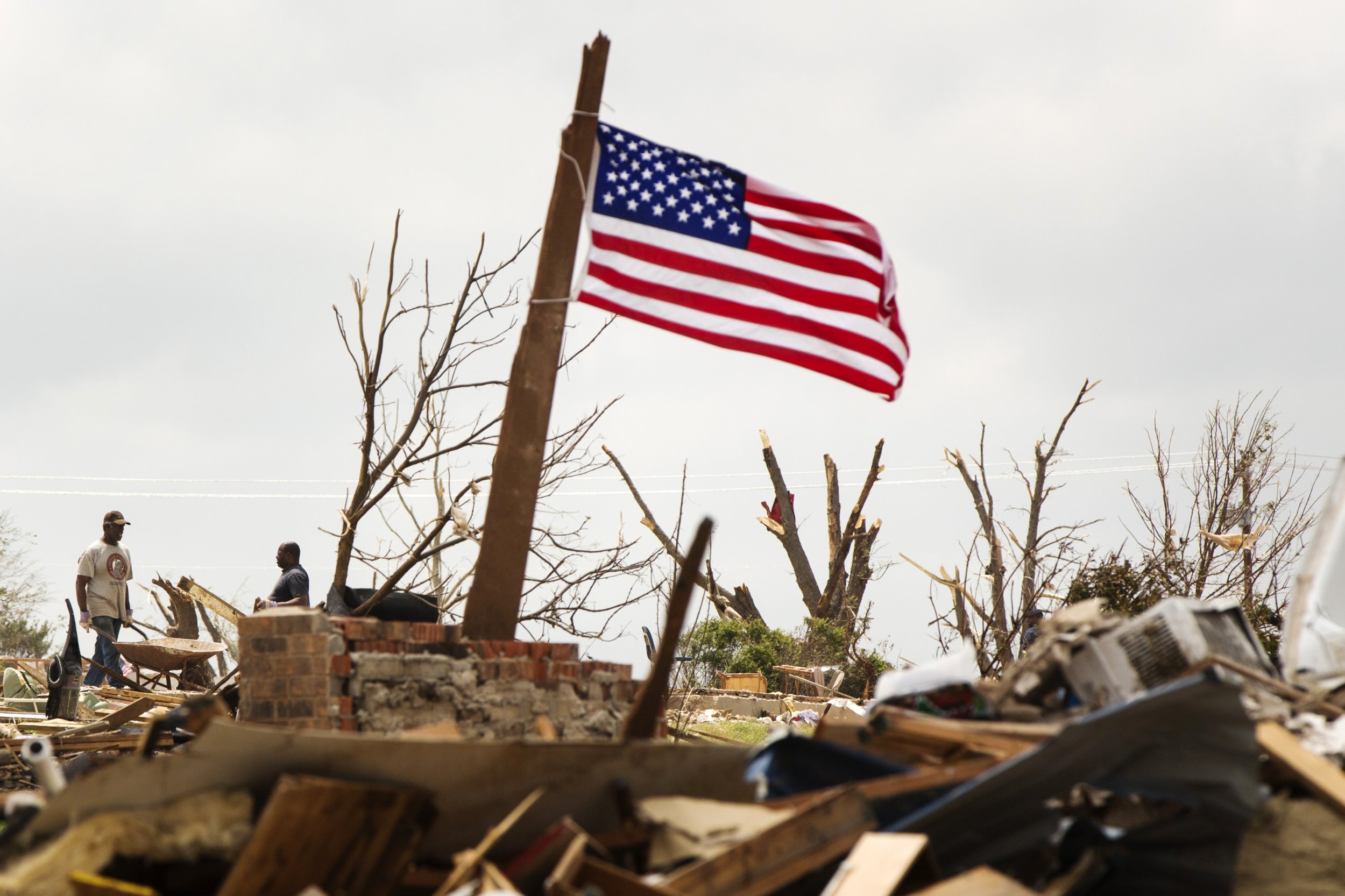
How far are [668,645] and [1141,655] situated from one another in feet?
5.57

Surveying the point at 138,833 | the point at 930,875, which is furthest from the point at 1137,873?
the point at 138,833

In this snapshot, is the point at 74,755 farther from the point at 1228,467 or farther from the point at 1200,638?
the point at 1228,467

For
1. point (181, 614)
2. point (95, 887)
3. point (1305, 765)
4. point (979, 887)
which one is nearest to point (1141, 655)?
point (1305, 765)

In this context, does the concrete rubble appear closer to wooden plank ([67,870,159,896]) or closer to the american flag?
wooden plank ([67,870,159,896])

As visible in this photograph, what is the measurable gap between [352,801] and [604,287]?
3.24m

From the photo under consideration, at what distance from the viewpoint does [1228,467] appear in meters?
17.6

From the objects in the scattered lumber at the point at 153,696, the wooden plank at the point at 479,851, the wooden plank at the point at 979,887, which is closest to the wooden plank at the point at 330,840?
the wooden plank at the point at 479,851

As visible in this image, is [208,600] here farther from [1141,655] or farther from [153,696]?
[1141,655]

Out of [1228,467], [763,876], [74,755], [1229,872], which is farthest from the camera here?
[1228,467]

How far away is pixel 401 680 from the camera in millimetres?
4809

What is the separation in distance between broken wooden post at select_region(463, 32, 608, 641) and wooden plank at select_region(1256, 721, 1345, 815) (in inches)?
125

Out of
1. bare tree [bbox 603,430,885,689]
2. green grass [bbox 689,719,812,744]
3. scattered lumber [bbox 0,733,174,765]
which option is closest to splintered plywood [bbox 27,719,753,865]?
scattered lumber [bbox 0,733,174,765]

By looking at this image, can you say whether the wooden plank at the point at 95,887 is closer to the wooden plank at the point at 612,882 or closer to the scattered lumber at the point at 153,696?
the wooden plank at the point at 612,882

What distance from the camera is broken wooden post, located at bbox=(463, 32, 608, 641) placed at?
5266 mm
